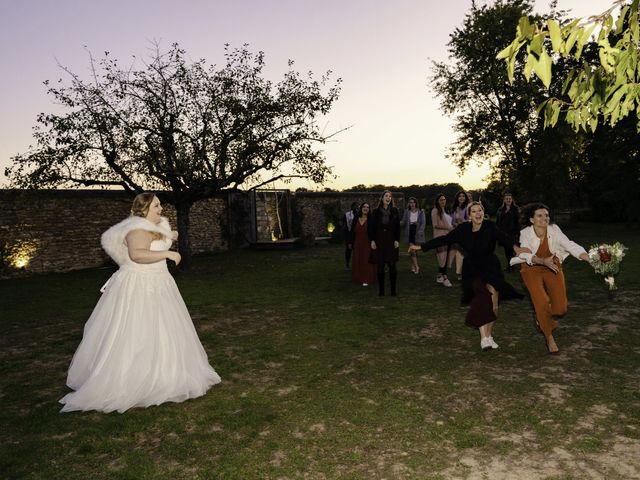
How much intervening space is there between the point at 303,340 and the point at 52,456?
3811mm

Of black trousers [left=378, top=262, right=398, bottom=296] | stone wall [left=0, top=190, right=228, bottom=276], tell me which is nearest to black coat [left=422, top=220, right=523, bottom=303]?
black trousers [left=378, top=262, right=398, bottom=296]

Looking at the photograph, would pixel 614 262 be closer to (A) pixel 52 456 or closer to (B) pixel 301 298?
(B) pixel 301 298

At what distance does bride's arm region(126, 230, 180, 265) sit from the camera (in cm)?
470

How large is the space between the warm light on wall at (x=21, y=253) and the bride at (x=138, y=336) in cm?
1344

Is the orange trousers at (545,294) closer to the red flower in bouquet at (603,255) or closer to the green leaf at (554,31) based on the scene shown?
the red flower in bouquet at (603,255)

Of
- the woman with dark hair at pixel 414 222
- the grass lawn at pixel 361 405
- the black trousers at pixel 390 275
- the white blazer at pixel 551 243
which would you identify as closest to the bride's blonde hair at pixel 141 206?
the grass lawn at pixel 361 405

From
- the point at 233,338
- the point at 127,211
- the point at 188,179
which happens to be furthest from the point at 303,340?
the point at 127,211

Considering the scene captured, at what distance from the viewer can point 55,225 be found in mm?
17547

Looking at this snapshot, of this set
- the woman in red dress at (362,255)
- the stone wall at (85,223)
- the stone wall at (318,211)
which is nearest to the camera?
the woman in red dress at (362,255)

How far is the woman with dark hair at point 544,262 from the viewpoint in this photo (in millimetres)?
5824

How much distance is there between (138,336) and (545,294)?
4601 mm

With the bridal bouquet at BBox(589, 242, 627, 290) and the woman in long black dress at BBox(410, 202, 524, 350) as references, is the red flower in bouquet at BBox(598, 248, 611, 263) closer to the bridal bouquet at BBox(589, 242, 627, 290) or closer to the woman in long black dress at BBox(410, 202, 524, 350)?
the bridal bouquet at BBox(589, 242, 627, 290)

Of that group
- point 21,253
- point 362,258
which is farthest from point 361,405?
point 21,253

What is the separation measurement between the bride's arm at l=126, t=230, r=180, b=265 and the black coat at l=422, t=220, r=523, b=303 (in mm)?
3692
